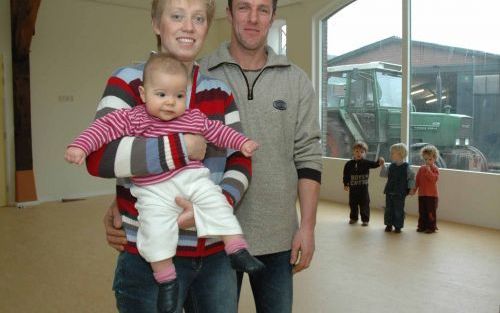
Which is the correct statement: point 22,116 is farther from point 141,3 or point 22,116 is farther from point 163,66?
point 163,66

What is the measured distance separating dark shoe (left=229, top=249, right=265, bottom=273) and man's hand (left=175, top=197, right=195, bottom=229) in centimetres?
14

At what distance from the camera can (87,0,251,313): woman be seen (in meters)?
1.14

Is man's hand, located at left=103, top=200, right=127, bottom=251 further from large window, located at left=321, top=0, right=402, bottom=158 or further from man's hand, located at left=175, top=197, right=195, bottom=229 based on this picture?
large window, located at left=321, top=0, right=402, bottom=158

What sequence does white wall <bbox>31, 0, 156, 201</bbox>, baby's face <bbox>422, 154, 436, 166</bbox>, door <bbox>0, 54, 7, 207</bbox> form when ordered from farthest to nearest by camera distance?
white wall <bbox>31, 0, 156, 201</bbox>, door <bbox>0, 54, 7, 207</bbox>, baby's face <bbox>422, 154, 436, 166</bbox>

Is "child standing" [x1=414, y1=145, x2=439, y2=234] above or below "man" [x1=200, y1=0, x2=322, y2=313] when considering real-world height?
below

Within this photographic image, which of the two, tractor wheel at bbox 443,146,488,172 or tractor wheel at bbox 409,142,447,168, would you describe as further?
tractor wheel at bbox 409,142,447,168

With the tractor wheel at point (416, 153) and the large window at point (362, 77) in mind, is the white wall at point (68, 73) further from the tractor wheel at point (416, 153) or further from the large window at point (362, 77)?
the tractor wheel at point (416, 153)

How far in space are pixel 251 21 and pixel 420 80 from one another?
537cm

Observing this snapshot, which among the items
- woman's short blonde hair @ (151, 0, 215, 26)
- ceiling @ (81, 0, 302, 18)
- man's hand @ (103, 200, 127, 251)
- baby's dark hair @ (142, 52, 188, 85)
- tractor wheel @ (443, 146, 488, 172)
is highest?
ceiling @ (81, 0, 302, 18)

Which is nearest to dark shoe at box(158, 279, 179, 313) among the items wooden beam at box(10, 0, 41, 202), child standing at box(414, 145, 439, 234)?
child standing at box(414, 145, 439, 234)

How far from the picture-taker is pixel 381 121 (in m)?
6.87

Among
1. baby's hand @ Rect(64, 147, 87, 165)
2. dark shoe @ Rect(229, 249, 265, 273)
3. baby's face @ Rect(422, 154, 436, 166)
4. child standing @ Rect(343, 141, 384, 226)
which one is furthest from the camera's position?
child standing @ Rect(343, 141, 384, 226)

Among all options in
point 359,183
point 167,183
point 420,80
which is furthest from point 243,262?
point 420,80

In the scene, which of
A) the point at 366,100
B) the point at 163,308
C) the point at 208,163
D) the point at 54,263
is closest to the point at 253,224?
the point at 208,163
